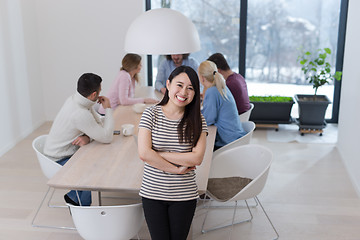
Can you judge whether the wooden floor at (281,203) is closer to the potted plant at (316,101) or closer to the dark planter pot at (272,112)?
the potted plant at (316,101)

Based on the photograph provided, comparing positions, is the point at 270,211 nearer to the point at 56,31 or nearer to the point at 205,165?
the point at 205,165

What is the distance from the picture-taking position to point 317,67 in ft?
20.9

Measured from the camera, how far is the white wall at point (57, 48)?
580cm

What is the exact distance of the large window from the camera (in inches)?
245

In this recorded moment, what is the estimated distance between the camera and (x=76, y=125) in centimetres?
349

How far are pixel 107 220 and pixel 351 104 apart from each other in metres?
3.17

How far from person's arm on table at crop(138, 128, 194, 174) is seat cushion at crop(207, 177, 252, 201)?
2.81 feet

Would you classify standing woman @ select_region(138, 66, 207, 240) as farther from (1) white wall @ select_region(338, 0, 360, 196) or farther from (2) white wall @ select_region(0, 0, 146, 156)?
(2) white wall @ select_region(0, 0, 146, 156)

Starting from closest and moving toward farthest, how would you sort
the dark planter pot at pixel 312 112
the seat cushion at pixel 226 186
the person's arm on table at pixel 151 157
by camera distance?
the person's arm on table at pixel 151 157 → the seat cushion at pixel 226 186 → the dark planter pot at pixel 312 112

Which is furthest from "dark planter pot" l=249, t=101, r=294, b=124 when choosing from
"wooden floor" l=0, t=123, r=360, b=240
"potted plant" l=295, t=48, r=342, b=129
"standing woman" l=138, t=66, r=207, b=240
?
"standing woman" l=138, t=66, r=207, b=240

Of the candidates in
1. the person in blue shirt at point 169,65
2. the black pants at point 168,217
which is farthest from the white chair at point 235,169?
the person in blue shirt at point 169,65

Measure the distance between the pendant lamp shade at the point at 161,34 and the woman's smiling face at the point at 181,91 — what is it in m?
0.53

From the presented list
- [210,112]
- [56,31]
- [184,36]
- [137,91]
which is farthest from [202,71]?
[56,31]

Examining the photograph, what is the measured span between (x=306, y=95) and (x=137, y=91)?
2310 millimetres
